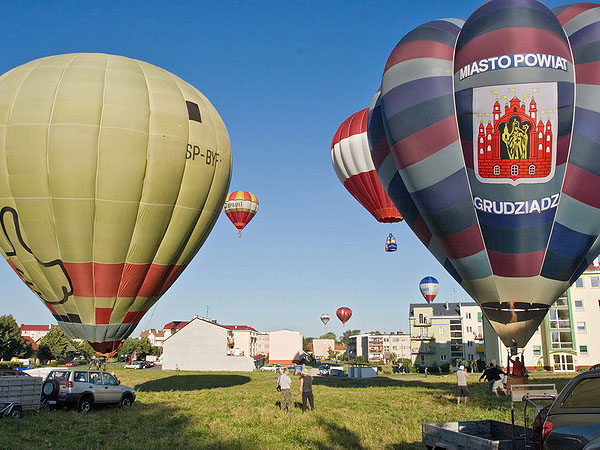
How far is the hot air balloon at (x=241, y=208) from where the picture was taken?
52562 millimetres

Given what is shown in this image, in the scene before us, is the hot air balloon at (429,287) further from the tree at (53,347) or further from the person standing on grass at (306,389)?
the tree at (53,347)

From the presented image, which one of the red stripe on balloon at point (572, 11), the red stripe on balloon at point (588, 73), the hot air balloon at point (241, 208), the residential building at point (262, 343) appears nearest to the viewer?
the red stripe on balloon at point (588, 73)

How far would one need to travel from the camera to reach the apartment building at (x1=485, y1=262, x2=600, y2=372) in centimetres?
6378

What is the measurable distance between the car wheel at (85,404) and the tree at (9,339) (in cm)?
7365

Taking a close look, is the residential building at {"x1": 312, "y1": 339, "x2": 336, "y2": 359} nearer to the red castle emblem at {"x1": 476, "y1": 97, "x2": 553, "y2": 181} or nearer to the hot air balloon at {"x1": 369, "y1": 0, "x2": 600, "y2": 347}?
the hot air balloon at {"x1": 369, "y1": 0, "x2": 600, "y2": 347}

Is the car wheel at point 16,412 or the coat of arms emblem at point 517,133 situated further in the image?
the coat of arms emblem at point 517,133

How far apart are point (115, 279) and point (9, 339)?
74.0 metres

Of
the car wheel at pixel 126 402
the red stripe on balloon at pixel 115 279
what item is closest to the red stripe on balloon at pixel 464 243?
the red stripe on balloon at pixel 115 279

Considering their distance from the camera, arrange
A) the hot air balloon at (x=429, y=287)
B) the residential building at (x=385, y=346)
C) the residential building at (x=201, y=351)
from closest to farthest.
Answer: the hot air balloon at (x=429, y=287) → the residential building at (x=201, y=351) → the residential building at (x=385, y=346)

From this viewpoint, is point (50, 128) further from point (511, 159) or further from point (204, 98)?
point (511, 159)

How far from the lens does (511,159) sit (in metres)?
16.7

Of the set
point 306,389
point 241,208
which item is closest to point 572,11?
point 306,389

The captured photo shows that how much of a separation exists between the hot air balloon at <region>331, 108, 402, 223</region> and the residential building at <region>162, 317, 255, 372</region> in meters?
44.8

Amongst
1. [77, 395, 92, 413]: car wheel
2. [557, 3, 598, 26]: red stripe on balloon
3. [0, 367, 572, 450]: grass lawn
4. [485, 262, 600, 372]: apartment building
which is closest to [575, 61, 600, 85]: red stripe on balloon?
[557, 3, 598, 26]: red stripe on balloon
